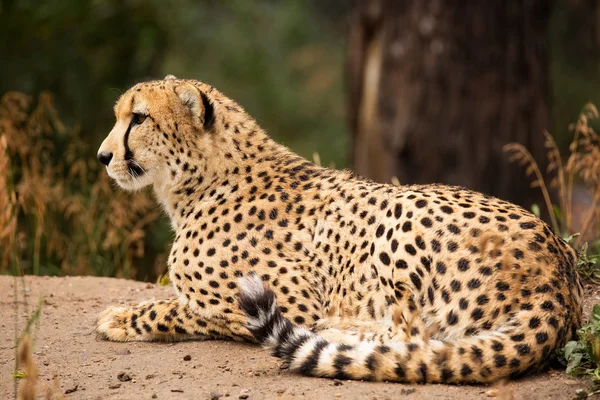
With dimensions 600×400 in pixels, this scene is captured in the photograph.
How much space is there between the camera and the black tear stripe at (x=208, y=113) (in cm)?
400

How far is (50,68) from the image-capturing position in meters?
8.05

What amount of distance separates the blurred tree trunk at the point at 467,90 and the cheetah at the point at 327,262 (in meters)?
3.19

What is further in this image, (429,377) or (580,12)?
(580,12)

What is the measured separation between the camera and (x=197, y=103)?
3.98m

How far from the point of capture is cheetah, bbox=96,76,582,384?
3.15 meters

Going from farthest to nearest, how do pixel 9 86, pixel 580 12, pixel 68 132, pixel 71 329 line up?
pixel 580 12 → pixel 9 86 → pixel 68 132 → pixel 71 329

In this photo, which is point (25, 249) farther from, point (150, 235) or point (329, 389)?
point (329, 389)

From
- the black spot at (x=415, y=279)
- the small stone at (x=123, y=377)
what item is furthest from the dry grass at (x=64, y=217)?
the black spot at (x=415, y=279)

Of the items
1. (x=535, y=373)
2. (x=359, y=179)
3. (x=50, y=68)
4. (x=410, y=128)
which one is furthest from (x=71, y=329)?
(x=50, y=68)

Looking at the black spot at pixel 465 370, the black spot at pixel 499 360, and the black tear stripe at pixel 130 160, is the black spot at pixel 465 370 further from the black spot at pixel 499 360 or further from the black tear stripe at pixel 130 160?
the black tear stripe at pixel 130 160

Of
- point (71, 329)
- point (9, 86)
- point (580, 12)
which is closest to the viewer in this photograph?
point (71, 329)

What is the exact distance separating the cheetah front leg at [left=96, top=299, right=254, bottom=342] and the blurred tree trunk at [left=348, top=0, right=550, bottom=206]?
3696mm

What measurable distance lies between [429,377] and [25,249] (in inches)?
144

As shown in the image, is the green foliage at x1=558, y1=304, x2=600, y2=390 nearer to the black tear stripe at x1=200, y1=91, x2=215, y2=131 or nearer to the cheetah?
the cheetah
